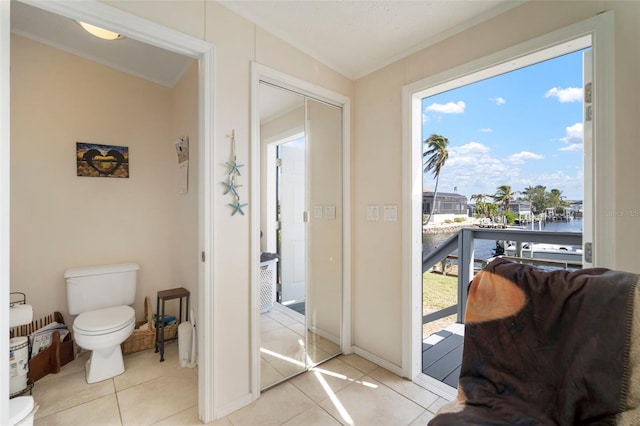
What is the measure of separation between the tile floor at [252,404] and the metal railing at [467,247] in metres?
1.00

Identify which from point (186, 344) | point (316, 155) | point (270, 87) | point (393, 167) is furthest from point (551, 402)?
point (186, 344)

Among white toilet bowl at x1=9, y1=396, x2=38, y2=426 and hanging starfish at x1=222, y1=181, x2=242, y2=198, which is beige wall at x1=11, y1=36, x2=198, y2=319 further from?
white toilet bowl at x1=9, y1=396, x2=38, y2=426

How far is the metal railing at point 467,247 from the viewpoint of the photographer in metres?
2.11

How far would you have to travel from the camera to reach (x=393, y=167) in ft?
7.22

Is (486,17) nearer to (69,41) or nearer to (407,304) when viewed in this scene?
(407,304)

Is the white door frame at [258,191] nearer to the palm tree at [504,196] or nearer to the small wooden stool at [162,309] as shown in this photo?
the small wooden stool at [162,309]

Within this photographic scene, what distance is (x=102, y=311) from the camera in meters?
2.28

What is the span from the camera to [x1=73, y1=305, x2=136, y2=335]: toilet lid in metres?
2.02

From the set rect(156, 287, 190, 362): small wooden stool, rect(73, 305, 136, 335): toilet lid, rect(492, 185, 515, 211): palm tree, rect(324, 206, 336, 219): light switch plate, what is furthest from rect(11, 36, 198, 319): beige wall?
rect(492, 185, 515, 211): palm tree

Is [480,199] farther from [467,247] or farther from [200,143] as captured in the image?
[200,143]

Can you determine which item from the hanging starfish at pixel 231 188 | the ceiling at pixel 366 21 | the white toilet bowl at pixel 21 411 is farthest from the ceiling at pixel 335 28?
the white toilet bowl at pixel 21 411

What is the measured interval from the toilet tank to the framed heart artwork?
33.9 inches

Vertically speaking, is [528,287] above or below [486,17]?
below

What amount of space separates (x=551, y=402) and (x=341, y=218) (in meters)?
1.75
